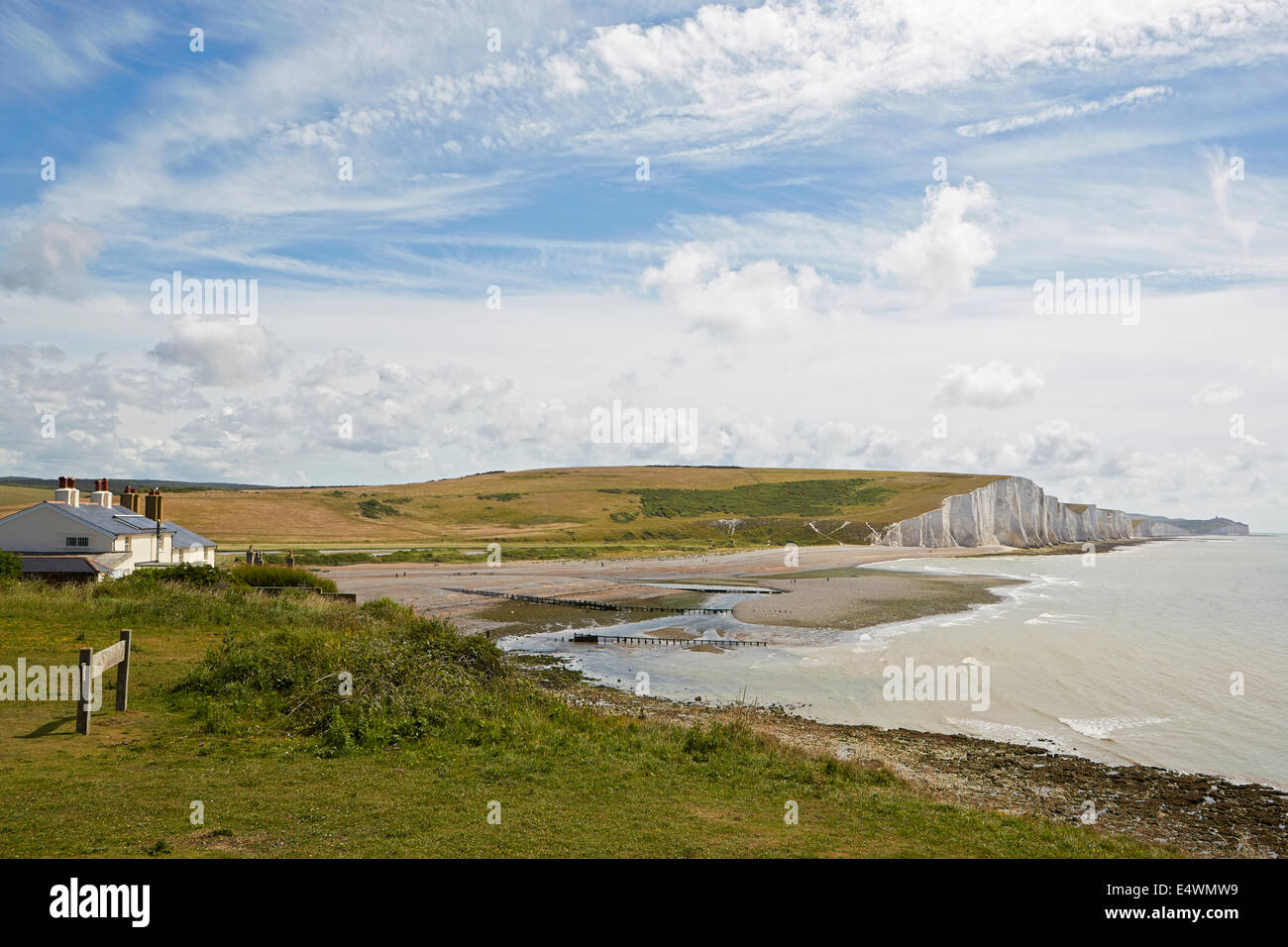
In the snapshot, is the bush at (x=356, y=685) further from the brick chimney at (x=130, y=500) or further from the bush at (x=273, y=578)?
the brick chimney at (x=130, y=500)

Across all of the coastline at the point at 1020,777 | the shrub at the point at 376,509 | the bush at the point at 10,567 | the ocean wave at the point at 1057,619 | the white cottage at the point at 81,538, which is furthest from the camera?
the shrub at the point at 376,509

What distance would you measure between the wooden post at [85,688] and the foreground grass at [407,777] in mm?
330

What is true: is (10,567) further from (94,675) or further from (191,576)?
(94,675)

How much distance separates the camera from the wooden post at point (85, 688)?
14.5 metres

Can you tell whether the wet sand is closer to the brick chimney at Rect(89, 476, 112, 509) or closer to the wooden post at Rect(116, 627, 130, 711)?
the brick chimney at Rect(89, 476, 112, 509)

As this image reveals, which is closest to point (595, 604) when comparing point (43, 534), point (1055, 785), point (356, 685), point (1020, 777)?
point (43, 534)

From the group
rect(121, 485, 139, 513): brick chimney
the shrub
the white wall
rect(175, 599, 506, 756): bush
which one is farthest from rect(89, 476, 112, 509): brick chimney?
the shrub

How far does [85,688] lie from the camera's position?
14461 mm

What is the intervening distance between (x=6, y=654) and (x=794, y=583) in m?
59.8

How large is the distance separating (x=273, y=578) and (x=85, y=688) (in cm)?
2529

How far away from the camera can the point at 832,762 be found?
16.1m

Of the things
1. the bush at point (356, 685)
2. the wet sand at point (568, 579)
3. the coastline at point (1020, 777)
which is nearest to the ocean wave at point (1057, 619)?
the wet sand at point (568, 579)
